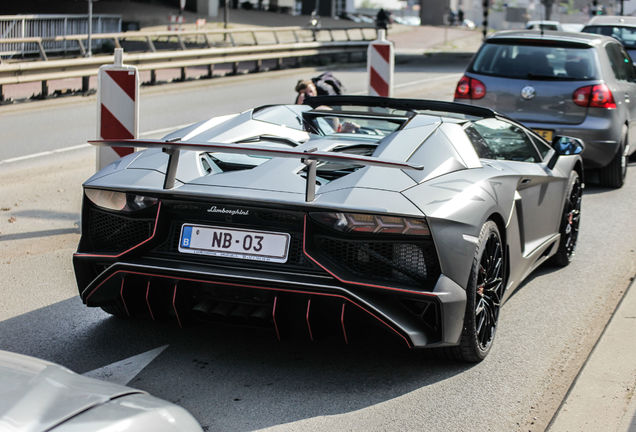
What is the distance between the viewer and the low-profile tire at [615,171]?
10938 millimetres

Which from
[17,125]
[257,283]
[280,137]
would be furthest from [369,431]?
[17,125]

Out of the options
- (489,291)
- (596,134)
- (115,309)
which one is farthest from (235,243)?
(596,134)

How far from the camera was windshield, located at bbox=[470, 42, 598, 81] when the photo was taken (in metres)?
10.7

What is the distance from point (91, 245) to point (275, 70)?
22.5 metres

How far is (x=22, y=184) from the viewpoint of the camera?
10289 millimetres

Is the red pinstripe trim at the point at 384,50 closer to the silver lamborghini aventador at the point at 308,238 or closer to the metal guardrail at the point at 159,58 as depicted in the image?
the silver lamborghini aventador at the point at 308,238

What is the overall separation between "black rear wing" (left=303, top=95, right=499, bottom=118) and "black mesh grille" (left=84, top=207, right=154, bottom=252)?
82.8 inches

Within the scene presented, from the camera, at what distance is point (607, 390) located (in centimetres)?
473

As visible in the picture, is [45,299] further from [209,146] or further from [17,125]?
[17,125]

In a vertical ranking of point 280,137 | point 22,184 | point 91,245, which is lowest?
point 22,184

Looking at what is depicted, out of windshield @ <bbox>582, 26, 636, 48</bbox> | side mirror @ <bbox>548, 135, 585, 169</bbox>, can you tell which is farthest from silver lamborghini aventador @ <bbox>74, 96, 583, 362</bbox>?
windshield @ <bbox>582, 26, 636, 48</bbox>

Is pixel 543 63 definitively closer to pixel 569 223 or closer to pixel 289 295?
pixel 569 223

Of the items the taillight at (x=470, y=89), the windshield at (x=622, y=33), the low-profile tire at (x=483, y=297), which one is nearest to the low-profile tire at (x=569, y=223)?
the low-profile tire at (x=483, y=297)

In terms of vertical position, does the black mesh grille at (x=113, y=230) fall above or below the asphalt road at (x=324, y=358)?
above
